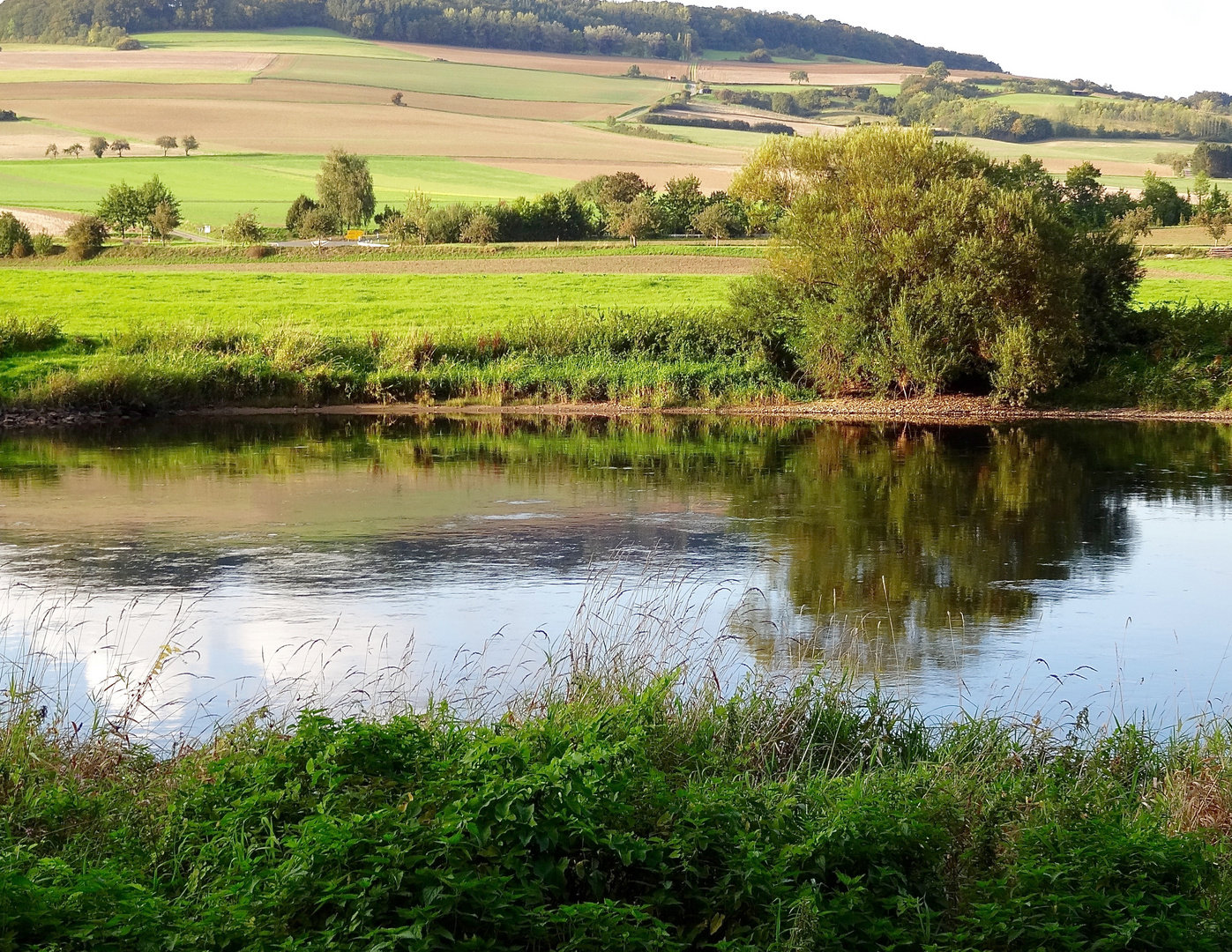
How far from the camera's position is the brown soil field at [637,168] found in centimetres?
9750

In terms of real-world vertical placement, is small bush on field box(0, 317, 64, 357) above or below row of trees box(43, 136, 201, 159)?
below

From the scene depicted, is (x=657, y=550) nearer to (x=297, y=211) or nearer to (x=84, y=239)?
(x=84, y=239)

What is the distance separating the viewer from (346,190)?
86125 millimetres

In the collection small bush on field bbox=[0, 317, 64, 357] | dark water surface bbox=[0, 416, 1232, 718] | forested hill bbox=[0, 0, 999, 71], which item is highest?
forested hill bbox=[0, 0, 999, 71]

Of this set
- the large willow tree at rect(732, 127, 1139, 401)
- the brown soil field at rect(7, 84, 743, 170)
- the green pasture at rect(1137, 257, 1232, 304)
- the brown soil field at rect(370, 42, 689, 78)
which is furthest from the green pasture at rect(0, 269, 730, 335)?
the brown soil field at rect(370, 42, 689, 78)

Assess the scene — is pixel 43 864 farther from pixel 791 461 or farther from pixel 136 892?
pixel 791 461

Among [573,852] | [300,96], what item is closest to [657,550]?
[573,852]

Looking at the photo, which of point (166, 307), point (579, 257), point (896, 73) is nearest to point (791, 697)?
point (166, 307)

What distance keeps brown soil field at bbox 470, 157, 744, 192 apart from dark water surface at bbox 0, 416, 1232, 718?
6936 cm

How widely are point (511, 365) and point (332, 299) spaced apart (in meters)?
17.5

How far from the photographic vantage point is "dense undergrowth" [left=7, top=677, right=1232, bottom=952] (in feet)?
18.0

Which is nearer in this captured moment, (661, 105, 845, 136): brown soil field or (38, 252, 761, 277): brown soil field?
(38, 252, 761, 277): brown soil field

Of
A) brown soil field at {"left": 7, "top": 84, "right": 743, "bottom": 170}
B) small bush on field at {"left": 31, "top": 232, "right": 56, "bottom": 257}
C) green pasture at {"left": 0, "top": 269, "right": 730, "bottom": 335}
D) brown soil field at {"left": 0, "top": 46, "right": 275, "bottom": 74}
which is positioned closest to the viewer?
green pasture at {"left": 0, "top": 269, "right": 730, "bottom": 335}

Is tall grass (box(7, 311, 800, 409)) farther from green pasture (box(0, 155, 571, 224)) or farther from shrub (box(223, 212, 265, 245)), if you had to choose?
green pasture (box(0, 155, 571, 224))
